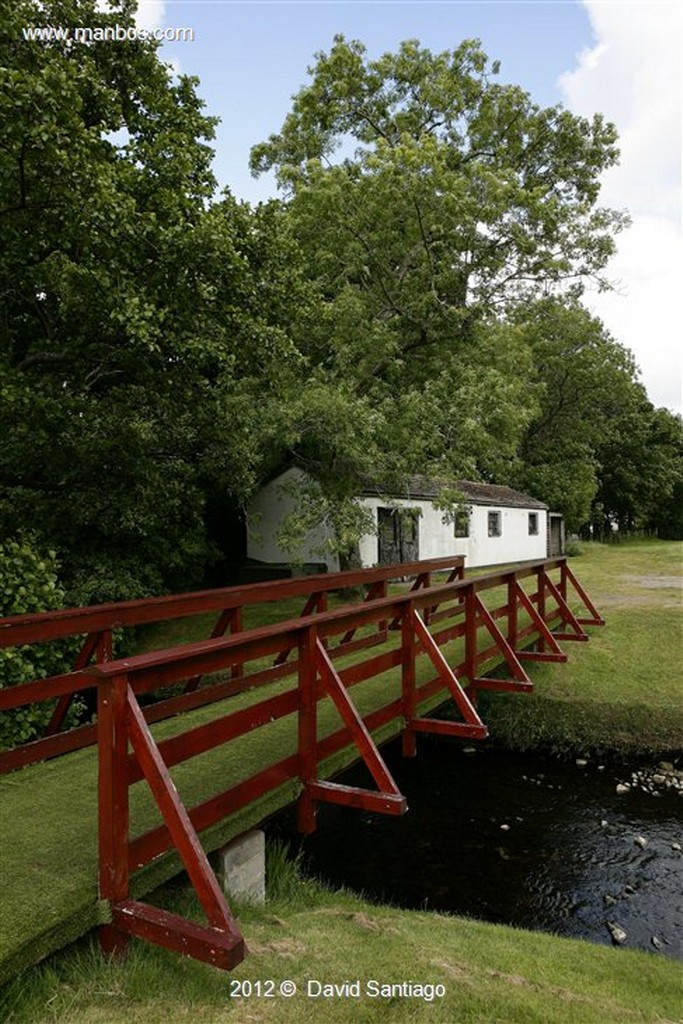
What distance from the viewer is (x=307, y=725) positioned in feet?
14.8

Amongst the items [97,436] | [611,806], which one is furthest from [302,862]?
[97,436]

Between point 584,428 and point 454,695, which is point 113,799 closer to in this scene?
point 454,695

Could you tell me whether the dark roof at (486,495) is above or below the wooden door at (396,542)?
above

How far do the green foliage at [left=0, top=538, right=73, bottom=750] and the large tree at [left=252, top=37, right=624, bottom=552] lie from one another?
22.0ft

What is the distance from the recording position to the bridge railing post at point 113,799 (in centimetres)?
308

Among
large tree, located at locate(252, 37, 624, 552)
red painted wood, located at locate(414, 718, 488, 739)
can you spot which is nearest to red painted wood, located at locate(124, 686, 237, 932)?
red painted wood, located at locate(414, 718, 488, 739)

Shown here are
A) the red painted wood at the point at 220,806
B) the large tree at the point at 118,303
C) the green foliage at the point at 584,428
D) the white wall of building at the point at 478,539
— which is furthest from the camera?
the green foliage at the point at 584,428

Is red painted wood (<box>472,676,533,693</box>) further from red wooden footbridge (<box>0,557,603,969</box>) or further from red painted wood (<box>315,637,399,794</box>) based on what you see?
red painted wood (<box>315,637,399,794</box>)

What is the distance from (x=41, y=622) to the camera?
15.2 ft

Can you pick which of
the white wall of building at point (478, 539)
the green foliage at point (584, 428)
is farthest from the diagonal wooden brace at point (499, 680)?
the green foliage at point (584, 428)

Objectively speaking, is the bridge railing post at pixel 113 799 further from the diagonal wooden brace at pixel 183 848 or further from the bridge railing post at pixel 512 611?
the bridge railing post at pixel 512 611

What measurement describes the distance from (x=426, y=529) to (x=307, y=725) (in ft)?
59.0

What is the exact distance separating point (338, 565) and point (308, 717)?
49.6 ft

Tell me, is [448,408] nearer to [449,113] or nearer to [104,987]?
[449,113]
